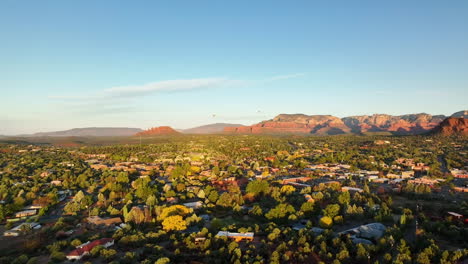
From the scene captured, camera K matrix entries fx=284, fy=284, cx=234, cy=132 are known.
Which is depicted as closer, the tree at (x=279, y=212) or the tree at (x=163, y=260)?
the tree at (x=163, y=260)

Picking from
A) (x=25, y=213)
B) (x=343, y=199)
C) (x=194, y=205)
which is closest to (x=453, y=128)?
(x=343, y=199)

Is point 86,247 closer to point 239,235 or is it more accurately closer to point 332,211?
point 239,235

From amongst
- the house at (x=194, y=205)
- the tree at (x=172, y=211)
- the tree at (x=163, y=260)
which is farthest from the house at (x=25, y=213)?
the tree at (x=163, y=260)

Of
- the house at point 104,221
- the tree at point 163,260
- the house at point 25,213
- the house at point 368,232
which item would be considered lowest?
the house at point 25,213

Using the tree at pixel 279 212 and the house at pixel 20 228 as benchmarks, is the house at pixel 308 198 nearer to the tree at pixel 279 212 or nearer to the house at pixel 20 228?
the tree at pixel 279 212

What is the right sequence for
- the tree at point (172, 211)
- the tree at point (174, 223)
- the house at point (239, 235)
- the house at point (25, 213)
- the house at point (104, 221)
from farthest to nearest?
the house at point (25, 213) → the tree at point (172, 211) → the house at point (104, 221) → the tree at point (174, 223) → the house at point (239, 235)

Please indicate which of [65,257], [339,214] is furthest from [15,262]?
[339,214]
